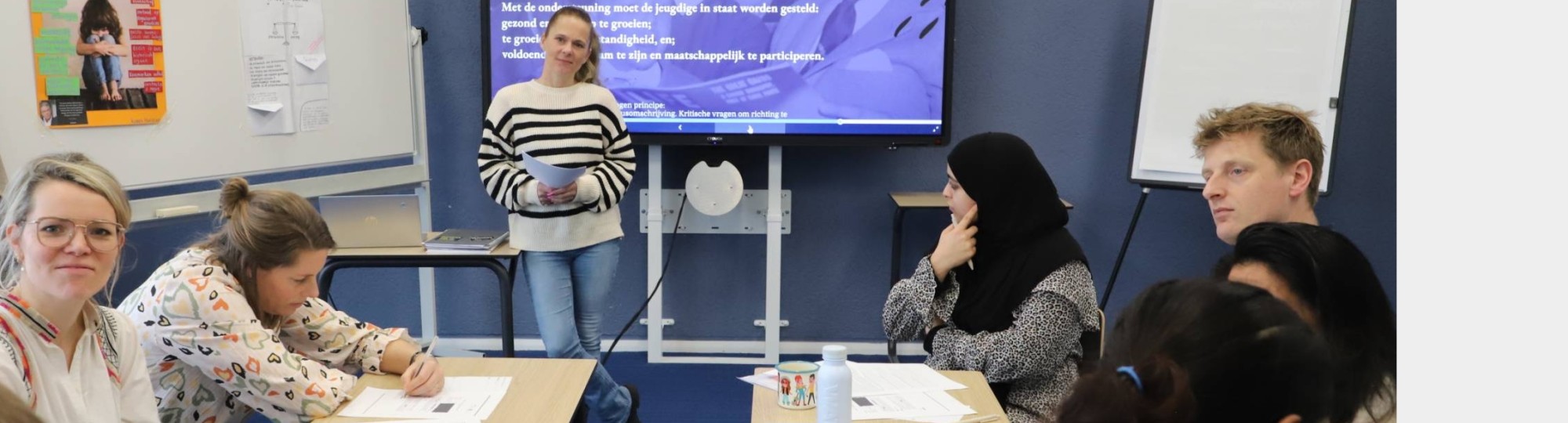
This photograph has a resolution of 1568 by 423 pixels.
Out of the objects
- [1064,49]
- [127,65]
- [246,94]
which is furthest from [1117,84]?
[127,65]

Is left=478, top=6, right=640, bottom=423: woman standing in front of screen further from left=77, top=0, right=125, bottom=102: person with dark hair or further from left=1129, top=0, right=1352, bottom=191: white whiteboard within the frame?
left=1129, top=0, right=1352, bottom=191: white whiteboard

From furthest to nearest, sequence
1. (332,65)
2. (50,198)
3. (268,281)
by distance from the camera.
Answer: (332,65)
(268,281)
(50,198)

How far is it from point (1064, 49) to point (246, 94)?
294 cm

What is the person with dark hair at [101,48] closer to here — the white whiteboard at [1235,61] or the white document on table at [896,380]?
the white document on table at [896,380]

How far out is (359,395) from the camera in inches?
79.1

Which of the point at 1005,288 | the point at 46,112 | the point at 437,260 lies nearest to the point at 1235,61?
the point at 1005,288

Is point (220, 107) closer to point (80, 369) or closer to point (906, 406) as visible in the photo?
point (80, 369)

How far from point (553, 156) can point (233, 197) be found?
132 cm

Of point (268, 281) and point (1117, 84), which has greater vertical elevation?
point (1117, 84)

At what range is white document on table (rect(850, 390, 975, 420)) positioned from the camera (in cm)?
192

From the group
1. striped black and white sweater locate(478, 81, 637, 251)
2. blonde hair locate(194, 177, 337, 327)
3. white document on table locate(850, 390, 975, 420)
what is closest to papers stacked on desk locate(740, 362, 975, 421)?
white document on table locate(850, 390, 975, 420)

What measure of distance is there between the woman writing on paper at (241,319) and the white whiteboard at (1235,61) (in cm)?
286

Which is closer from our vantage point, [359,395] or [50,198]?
[50,198]
